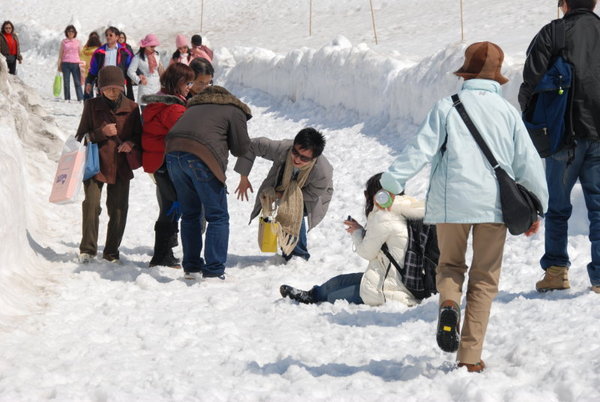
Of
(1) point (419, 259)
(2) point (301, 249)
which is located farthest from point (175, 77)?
(1) point (419, 259)

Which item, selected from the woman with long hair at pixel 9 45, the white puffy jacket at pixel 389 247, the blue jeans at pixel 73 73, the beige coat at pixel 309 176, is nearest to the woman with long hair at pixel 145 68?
the woman with long hair at pixel 9 45

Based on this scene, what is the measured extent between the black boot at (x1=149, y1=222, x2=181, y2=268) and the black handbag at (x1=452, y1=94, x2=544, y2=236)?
12.3ft

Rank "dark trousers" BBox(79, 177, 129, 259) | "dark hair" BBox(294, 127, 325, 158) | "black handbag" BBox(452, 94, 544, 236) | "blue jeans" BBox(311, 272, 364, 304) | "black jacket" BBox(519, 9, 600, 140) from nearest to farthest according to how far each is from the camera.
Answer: "black handbag" BBox(452, 94, 544, 236), "black jacket" BBox(519, 9, 600, 140), "blue jeans" BBox(311, 272, 364, 304), "dark hair" BBox(294, 127, 325, 158), "dark trousers" BBox(79, 177, 129, 259)

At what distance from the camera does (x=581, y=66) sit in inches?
209

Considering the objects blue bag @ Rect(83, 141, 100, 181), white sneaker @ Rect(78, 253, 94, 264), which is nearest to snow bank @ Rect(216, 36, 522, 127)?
blue bag @ Rect(83, 141, 100, 181)

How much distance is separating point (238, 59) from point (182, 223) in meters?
12.3

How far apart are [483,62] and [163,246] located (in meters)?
3.88

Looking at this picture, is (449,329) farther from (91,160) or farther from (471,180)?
(91,160)

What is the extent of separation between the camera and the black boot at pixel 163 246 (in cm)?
721

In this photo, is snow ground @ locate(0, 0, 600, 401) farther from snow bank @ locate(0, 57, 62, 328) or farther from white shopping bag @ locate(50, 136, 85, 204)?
white shopping bag @ locate(50, 136, 85, 204)

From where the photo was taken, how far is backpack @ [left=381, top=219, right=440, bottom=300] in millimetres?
5656

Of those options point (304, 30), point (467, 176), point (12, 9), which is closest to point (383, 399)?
point (467, 176)

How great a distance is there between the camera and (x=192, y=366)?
4469 millimetres

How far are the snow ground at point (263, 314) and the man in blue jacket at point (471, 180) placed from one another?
27 centimetres
